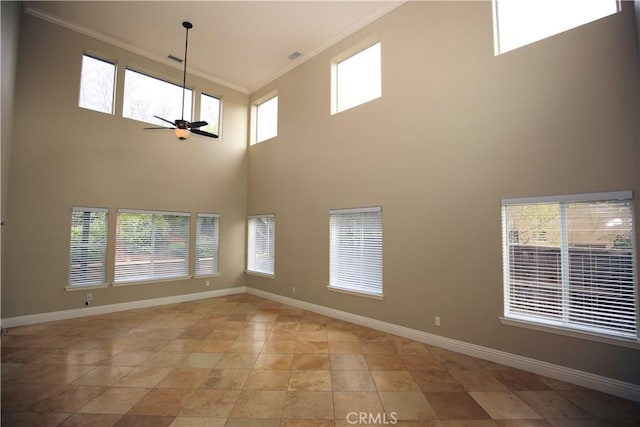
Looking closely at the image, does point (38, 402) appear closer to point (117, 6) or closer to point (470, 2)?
point (117, 6)

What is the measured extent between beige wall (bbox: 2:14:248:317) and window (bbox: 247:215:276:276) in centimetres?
129

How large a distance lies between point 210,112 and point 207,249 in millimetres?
3442

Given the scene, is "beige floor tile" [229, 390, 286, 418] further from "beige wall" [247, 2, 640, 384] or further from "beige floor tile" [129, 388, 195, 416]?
"beige wall" [247, 2, 640, 384]

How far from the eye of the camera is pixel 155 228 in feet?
19.9

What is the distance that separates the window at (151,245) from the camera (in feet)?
18.5

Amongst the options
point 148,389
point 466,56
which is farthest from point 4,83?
point 466,56

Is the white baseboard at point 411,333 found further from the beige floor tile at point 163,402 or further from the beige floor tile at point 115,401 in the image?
the beige floor tile at point 115,401

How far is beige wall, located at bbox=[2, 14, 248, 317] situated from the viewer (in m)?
4.64

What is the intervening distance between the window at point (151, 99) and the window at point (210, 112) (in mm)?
304

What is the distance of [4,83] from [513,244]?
7.29 meters

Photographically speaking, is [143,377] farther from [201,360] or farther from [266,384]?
[266,384]

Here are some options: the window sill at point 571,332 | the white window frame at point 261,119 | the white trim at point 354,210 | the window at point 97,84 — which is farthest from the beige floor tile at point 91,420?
the white window frame at point 261,119

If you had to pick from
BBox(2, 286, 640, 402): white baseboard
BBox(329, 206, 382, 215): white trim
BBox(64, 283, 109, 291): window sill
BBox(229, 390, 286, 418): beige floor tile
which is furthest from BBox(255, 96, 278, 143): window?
BBox(229, 390, 286, 418): beige floor tile

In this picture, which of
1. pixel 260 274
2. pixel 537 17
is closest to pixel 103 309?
pixel 260 274
